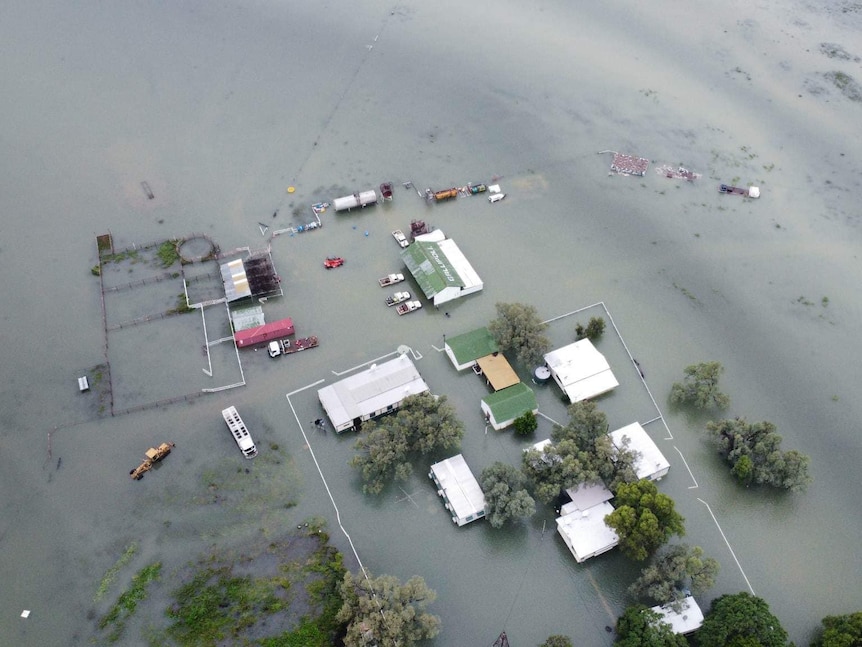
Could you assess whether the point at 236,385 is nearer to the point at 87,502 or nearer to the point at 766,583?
the point at 87,502

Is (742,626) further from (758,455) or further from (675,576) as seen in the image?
(758,455)

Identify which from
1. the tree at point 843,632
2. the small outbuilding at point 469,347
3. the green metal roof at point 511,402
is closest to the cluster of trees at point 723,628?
the tree at point 843,632

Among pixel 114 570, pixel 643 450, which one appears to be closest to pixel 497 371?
pixel 643 450

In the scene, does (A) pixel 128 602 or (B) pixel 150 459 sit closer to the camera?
(A) pixel 128 602

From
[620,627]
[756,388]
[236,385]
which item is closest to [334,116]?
[236,385]

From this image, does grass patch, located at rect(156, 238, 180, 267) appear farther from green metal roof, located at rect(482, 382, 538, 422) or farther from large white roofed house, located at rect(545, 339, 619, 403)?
large white roofed house, located at rect(545, 339, 619, 403)

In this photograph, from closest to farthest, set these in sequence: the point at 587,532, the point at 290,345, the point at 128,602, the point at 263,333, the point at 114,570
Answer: the point at 128,602 → the point at 114,570 → the point at 587,532 → the point at 263,333 → the point at 290,345
